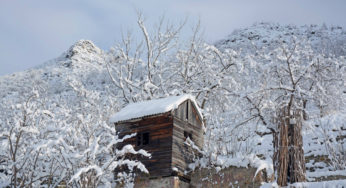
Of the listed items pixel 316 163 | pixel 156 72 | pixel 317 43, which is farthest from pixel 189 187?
pixel 317 43

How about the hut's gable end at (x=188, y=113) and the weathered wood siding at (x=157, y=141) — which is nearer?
the weathered wood siding at (x=157, y=141)

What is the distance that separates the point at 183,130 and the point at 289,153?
21.8ft

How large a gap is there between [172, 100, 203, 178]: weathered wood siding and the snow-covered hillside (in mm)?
796

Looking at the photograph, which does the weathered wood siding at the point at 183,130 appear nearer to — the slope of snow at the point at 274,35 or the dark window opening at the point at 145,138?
the dark window opening at the point at 145,138

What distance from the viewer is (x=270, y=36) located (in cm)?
8419

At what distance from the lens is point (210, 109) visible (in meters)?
22.0

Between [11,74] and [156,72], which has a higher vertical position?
[11,74]

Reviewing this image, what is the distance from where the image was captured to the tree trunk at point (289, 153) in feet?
41.2

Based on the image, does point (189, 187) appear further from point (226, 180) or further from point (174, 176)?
point (226, 180)

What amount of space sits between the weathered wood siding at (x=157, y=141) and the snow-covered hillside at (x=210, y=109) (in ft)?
5.41

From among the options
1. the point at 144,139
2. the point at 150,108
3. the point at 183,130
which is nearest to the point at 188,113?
the point at 183,130

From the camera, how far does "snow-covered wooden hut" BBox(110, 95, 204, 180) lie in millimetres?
17438

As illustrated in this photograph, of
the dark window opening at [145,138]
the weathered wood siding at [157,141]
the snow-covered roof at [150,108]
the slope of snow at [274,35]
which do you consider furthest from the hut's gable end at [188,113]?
the slope of snow at [274,35]

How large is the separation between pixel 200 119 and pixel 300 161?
7.98m
